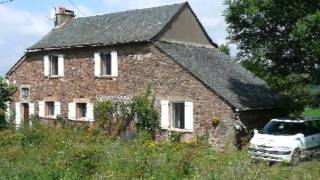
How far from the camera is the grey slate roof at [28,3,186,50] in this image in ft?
87.7

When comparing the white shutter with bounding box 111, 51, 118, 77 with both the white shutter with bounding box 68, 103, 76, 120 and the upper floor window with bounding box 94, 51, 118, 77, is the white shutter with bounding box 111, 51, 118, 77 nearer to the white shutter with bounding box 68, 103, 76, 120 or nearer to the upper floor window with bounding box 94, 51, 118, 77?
the upper floor window with bounding box 94, 51, 118, 77

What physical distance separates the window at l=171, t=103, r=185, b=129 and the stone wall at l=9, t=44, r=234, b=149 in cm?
47

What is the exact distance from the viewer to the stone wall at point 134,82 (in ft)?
74.7

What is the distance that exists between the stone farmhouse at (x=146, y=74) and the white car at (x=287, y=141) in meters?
2.85

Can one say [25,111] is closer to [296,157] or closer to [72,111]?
[72,111]

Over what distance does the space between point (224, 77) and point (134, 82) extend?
4.45 m

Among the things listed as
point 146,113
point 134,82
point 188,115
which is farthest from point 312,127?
point 134,82

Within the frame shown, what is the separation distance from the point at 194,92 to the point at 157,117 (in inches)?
97.1

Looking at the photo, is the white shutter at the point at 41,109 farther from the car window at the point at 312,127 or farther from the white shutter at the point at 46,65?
the car window at the point at 312,127

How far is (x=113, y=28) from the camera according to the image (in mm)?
28516

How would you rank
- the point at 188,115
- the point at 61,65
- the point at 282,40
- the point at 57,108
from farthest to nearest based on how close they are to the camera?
the point at 57,108, the point at 61,65, the point at 188,115, the point at 282,40

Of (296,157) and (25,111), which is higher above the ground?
(25,111)

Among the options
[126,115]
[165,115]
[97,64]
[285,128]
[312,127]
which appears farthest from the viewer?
[97,64]

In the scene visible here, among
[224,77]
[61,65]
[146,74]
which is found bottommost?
[224,77]
